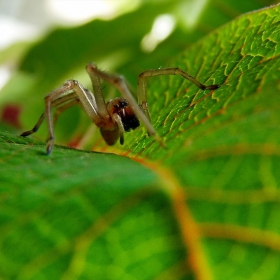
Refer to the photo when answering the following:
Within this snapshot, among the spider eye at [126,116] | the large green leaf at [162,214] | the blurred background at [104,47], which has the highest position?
the blurred background at [104,47]

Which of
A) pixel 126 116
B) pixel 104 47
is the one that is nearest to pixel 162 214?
pixel 126 116

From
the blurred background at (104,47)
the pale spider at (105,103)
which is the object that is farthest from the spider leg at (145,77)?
the blurred background at (104,47)

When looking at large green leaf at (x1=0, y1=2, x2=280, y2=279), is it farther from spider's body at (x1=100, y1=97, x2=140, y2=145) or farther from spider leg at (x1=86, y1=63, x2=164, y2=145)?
spider's body at (x1=100, y1=97, x2=140, y2=145)

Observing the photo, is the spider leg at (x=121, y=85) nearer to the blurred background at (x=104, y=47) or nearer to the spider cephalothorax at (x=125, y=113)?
the spider cephalothorax at (x=125, y=113)

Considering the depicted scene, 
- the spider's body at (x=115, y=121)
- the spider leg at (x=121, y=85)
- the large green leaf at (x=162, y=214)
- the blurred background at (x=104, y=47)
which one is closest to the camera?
the large green leaf at (x=162, y=214)

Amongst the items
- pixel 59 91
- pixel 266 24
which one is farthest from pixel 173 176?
pixel 59 91

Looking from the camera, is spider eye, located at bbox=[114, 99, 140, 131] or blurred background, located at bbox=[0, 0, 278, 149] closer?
spider eye, located at bbox=[114, 99, 140, 131]

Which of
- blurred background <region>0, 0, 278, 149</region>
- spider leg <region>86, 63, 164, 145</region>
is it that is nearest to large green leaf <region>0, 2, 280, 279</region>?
spider leg <region>86, 63, 164, 145</region>

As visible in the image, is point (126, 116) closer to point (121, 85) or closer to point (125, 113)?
point (125, 113)

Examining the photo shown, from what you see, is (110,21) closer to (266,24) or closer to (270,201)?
(266,24)
